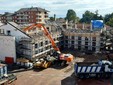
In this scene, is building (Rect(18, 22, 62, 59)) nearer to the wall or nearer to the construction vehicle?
the wall

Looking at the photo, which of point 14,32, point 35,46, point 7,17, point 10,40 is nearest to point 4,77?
point 10,40

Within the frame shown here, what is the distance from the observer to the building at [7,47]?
51.6 m

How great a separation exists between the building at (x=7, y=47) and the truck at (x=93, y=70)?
18732 mm

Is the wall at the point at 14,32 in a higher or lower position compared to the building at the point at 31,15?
lower

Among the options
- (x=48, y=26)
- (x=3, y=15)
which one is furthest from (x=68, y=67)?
(x=3, y=15)

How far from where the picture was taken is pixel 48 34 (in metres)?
55.4

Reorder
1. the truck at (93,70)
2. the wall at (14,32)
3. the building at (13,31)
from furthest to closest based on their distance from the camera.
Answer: the wall at (14,32), the building at (13,31), the truck at (93,70)

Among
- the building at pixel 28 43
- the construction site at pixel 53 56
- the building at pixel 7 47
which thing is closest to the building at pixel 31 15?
the construction site at pixel 53 56

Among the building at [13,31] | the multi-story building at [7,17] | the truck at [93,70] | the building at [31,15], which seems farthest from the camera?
the multi-story building at [7,17]

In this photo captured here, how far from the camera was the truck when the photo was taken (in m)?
38.8

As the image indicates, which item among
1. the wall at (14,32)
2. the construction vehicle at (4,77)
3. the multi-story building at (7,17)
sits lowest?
the construction vehicle at (4,77)

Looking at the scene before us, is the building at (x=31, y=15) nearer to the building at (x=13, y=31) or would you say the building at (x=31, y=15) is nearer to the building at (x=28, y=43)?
the building at (x=28, y=43)

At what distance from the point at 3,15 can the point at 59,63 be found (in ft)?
234

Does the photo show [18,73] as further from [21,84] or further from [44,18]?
[44,18]
